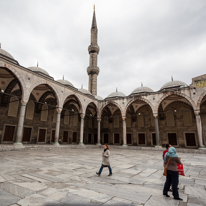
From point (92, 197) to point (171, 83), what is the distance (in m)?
22.0

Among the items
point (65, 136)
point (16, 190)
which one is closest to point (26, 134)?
point (65, 136)

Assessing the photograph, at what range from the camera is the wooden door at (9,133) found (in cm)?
1447

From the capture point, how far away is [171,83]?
843 inches

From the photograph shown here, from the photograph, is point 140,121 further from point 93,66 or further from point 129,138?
point 93,66

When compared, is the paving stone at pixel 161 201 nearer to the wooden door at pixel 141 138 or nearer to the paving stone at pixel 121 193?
the paving stone at pixel 121 193

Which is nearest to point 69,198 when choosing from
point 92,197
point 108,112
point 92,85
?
point 92,197

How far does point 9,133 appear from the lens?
584 inches

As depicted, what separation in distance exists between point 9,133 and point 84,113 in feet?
26.9

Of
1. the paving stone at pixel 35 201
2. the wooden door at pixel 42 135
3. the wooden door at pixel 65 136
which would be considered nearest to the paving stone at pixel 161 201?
the paving stone at pixel 35 201

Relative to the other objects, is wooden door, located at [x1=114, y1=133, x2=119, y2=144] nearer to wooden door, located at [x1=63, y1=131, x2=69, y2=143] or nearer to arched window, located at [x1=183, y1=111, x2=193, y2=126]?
wooden door, located at [x1=63, y1=131, x2=69, y2=143]

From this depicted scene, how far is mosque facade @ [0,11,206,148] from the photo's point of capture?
43.5ft

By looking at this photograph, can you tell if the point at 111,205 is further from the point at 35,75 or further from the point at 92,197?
the point at 35,75

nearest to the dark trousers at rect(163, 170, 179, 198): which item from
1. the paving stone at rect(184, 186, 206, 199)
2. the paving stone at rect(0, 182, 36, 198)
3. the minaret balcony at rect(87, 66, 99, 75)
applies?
the paving stone at rect(184, 186, 206, 199)

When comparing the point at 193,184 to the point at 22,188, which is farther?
the point at 193,184
